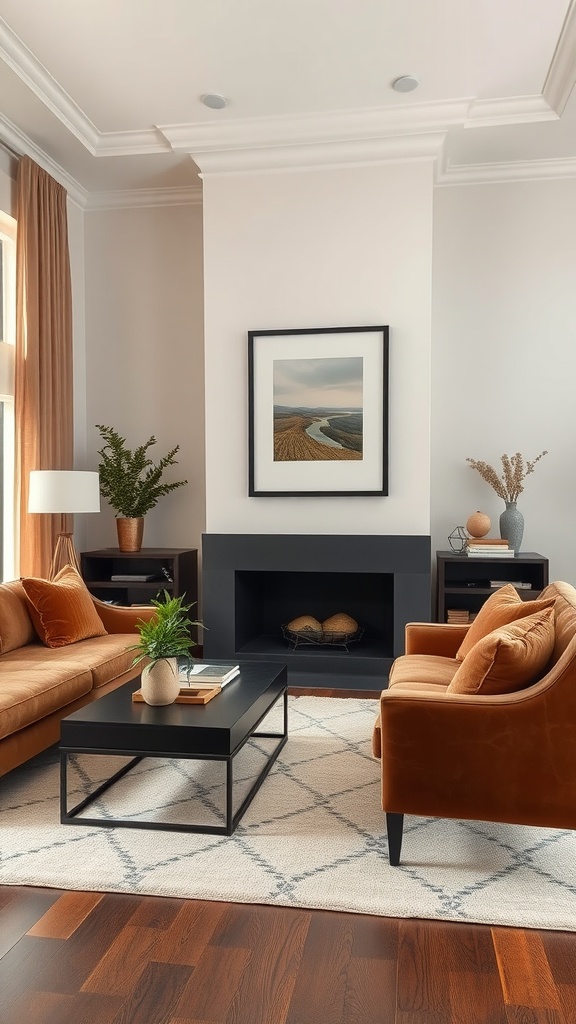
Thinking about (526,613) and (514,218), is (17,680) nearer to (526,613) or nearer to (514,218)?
(526,613)

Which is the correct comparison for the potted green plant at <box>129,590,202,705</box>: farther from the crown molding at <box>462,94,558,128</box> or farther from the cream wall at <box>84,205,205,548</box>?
the crown molding at <box>462,94,558,128</box>

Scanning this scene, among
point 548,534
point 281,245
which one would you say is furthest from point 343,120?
point 548,534

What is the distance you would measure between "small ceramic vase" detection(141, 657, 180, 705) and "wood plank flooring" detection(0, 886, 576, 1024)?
806 millimetres

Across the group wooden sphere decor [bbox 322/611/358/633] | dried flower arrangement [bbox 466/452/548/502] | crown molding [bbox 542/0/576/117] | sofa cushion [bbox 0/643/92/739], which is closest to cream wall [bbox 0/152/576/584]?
dried flower arrangement [bbox 466/452/548/502]

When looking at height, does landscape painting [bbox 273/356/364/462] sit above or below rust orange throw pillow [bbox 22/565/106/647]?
above

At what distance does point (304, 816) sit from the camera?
293cm

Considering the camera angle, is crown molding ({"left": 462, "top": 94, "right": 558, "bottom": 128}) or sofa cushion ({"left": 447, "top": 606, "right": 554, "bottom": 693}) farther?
crown molding ({"left": 462, "top": 94, "right": 558, "bottom": 128})

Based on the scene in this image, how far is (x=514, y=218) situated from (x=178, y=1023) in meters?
5.16

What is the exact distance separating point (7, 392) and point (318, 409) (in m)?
1.96

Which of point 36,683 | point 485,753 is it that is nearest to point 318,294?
point 36,683

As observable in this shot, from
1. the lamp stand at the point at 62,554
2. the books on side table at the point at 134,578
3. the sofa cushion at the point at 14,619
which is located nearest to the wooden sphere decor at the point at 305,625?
the books on side table at the point at 134,578

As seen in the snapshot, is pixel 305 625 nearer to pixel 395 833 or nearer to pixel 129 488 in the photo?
pixel 129 488

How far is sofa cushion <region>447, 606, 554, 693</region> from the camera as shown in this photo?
247cm

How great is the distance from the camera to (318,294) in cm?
507
